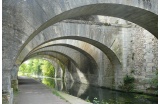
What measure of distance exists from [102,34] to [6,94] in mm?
10502

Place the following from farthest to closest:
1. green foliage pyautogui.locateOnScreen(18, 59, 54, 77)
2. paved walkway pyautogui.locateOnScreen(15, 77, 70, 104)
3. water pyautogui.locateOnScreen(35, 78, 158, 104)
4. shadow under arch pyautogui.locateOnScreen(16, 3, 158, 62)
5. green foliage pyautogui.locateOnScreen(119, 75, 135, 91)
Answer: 1. green foliage pyautogui.locateOnScreen(18, 59, 54, 77)
2. green foliage pyautogui.locateOnScreen(119, 75, 135, 91)
3. water pyautogui.locateOnScreen(35, 78, 158, 104)
4. paved walkway pyautogui.locateOnScreen(15, 77, 70, 104)
5. shadow under arch pyautogui.locateOnScreen(16, 3, 158, 62)

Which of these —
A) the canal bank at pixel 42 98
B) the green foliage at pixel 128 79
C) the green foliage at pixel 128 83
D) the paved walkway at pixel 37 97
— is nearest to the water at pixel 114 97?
the green foliage at pixel 128 83

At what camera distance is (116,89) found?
14.6 m

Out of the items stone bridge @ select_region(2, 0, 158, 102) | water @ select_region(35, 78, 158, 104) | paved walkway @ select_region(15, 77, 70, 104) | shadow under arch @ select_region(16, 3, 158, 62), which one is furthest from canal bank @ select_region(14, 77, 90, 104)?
shadow under arch @ select_region(16, 3, 158, 62)

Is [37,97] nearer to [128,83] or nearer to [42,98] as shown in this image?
[42,98]

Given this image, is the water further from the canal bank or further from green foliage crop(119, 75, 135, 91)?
the canal bank

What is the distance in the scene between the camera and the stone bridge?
175 inches

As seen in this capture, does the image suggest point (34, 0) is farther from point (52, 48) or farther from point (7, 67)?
point (52, 48)

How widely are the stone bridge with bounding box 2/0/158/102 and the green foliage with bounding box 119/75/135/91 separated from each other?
1.02 ft

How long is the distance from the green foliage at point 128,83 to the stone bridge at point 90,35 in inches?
12.2

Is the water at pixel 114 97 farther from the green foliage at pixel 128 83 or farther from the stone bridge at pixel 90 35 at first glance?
the stone bridge at pixel 90 35

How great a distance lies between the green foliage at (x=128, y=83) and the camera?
13.5 m

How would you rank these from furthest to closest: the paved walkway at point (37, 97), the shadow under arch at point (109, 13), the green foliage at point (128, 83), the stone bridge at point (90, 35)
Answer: the green foliage at point (128, 83), the paved walkway at point (37, 97), the shadow under arch at point (109, 13), the stone bridge at point (90, 35)

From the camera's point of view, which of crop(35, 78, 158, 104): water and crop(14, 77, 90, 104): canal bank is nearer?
crop(14, 77, 90, 104): canal bank
